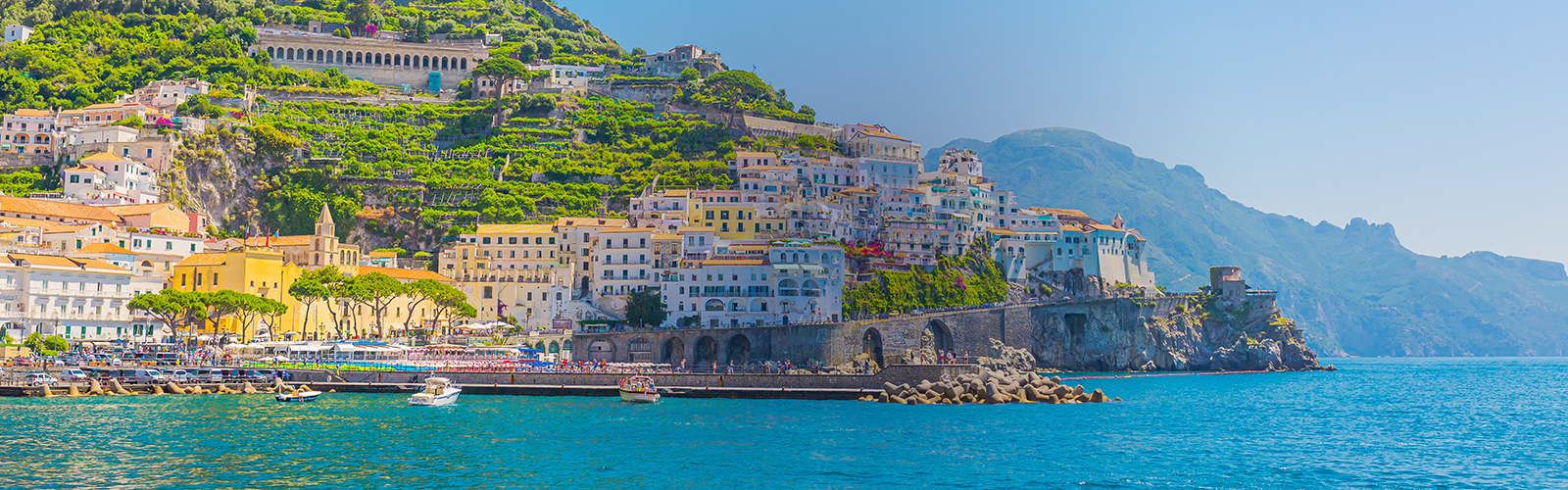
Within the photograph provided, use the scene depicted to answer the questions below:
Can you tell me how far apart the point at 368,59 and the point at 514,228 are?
44.1 m

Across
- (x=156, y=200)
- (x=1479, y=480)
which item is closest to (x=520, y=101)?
(x=156, y=200)

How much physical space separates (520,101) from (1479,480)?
8546 cm

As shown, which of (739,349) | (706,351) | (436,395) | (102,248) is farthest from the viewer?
(739,349)

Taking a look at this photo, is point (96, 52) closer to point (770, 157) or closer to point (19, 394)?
point (770, 157)

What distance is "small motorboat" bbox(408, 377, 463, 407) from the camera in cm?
5409

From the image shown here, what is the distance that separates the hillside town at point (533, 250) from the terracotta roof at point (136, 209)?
8.3 inches

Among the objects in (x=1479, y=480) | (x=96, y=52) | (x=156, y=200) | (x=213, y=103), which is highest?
(x=96, y=52)

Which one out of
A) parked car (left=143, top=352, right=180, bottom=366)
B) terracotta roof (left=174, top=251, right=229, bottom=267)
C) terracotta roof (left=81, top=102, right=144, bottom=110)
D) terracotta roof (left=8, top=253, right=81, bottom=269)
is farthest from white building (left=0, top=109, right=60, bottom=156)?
parked car (left=143, top=352, right=180, bottom=366)

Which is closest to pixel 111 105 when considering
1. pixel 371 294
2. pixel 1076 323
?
pixel 371 294

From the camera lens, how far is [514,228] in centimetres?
8575

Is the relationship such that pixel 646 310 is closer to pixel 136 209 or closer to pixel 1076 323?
pixel 136 209

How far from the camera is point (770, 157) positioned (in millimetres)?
100375

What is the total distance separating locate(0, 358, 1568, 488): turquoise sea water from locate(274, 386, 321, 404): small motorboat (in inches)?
59.0

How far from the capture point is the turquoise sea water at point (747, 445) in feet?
111
